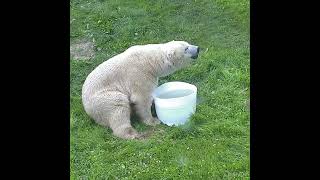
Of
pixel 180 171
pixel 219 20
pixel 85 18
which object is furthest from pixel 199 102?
pixel 85 18

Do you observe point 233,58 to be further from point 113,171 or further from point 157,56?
point 113,171

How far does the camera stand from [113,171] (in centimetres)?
513

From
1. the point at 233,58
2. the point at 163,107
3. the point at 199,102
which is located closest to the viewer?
the point at 163,107

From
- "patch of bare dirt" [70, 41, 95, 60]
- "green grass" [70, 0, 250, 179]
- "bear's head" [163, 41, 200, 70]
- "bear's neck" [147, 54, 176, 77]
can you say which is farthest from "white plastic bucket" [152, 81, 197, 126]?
"patch of bare dirt" [70, 41, 95, 60]

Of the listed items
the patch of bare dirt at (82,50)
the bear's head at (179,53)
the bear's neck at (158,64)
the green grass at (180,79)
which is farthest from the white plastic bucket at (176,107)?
the patch of bare dirt at (82,50)

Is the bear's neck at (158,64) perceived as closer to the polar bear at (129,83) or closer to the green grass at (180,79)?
the polar bear at (129,83)

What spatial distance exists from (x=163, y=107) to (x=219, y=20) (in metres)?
3.18

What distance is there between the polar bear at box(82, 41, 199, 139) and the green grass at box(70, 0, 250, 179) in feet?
0.59

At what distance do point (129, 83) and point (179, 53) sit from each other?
69cm

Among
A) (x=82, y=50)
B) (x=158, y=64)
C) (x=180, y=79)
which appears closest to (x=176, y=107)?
(x=158, y=64)

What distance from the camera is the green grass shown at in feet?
16.8

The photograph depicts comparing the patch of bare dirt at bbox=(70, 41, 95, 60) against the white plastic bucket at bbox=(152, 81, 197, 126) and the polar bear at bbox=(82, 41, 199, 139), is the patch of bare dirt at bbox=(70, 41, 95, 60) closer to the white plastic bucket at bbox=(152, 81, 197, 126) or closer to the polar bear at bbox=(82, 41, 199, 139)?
the polar bear at bbox=(82, 41, 199, 139)

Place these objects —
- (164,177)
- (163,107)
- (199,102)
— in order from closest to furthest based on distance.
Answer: (164,177)
(163,107)
(199,102)

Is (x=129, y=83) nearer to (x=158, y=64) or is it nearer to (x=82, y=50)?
(x=158, y=64)
